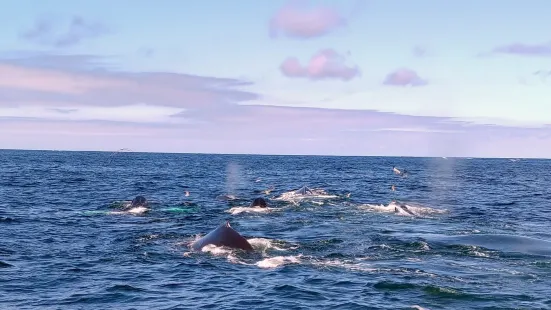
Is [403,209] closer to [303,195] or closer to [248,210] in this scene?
[248,210]

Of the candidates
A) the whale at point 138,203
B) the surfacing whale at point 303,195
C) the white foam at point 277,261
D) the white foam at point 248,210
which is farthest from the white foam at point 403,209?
the white foam at point 277,261

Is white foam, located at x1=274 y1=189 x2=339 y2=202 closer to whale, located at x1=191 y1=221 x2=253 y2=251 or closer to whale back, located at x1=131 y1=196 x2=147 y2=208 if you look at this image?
whale back, located at x1=131 y1=196 x2=147 y2=208

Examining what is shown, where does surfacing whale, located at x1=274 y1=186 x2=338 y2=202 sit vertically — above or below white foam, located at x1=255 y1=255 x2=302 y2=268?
above

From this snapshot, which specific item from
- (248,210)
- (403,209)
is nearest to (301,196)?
(248,210)

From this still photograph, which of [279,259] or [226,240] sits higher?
[226,240]

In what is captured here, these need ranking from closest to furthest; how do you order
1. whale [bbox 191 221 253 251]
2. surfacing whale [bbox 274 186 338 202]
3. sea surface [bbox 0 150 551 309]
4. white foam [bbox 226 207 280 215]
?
1. sea surface [bbox 0 150 551 309]
2. whale [bbox 191 221 253 251]
3. white foam [bbox 226 207 280 215]
4. surfacing whale [bbox 274 186 338 202]

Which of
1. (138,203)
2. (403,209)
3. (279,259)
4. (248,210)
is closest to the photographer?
(279,259)

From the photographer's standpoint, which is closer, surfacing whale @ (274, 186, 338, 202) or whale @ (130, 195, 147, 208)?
whale @ (130, 195, 147, 208)

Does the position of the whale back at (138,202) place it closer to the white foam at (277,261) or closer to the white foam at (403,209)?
the white foam at (403,209)

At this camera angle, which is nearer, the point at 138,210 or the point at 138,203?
the point at 138,210

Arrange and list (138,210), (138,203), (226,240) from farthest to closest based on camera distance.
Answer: (138,203), (138,210), (226,240)

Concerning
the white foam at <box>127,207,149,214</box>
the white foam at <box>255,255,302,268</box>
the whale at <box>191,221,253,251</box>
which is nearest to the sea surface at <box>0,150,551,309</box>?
the white foam at <box>255,255,302,268</box>

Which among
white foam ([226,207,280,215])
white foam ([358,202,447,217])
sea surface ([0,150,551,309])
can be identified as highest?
white foam ([358,202,447,217])

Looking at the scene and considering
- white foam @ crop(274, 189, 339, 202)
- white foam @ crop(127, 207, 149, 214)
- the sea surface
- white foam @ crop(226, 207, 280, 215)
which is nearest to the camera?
the sea surface
